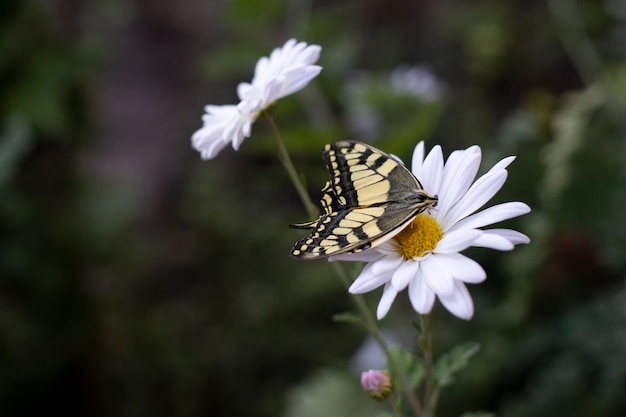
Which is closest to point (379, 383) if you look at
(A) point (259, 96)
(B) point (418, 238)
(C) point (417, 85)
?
(B) point (418, 238)

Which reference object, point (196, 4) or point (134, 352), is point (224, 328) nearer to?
point (134, 352)

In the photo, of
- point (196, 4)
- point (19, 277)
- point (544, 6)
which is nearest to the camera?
point (19, 277)

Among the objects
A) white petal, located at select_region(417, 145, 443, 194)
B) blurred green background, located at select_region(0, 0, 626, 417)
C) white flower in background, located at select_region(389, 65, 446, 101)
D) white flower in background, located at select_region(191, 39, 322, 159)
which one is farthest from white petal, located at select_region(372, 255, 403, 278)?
white flower in background, located at select_region(389, 65, 446, 101)

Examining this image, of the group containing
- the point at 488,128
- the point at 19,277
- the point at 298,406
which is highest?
the point at 19,277

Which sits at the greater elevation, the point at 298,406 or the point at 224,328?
the point at 224,328

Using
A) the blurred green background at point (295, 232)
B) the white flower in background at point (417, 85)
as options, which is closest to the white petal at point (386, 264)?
the blurred green background at point (295, 232)

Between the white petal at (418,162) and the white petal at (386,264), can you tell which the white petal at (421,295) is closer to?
the white petal at (386,264)

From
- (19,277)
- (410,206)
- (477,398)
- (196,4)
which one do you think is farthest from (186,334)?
(196,4)
